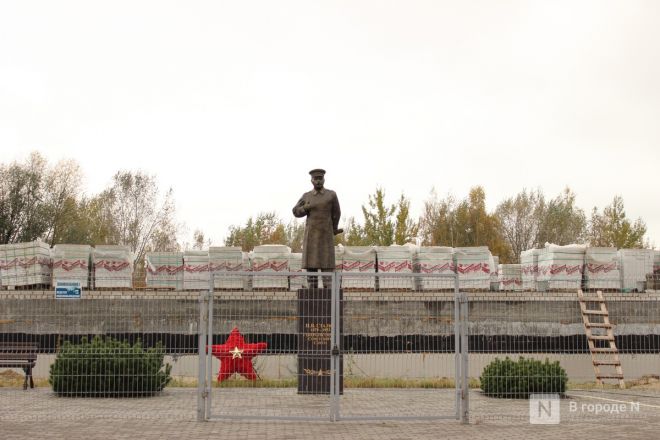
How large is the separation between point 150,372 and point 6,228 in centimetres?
4131

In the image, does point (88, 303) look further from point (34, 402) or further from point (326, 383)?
point (326, 383)

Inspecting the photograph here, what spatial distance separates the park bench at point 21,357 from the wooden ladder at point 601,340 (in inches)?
459

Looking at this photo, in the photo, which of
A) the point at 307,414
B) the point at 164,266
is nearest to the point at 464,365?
the point at 307,414

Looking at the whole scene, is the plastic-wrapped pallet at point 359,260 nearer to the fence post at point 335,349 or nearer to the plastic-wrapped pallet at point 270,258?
the plastic-wrapped pallet at point 270,258

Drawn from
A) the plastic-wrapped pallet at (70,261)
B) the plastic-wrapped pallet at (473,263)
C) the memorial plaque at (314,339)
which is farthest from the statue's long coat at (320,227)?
the plastic-wrapped pallet at (70,261)

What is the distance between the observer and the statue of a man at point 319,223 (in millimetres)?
15750

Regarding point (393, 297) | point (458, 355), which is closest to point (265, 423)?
point (458, 355)

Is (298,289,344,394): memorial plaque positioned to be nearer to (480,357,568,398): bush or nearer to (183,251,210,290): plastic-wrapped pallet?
(480,357,568,398): bush

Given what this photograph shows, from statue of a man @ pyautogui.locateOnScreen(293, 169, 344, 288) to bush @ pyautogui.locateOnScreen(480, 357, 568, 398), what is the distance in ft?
12.2

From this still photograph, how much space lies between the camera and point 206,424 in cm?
1123

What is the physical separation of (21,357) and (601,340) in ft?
47.0

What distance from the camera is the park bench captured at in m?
16.2

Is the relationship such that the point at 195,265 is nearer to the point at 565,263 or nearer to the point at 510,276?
the point at 565,263

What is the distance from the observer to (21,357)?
16172 millimetres
